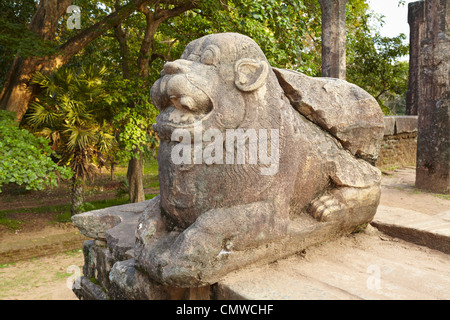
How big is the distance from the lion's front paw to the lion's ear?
38.9 inches

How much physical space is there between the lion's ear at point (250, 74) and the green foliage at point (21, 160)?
430 cm

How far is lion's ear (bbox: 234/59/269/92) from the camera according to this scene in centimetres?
227

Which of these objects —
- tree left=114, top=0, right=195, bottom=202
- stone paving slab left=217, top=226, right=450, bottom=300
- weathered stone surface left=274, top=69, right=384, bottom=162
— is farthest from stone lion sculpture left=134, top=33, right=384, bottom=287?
tree left=114, top=0, right=195, bottom=202

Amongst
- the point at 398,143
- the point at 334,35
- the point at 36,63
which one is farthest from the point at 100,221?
the point at 398,143

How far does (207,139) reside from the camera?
7.31ft

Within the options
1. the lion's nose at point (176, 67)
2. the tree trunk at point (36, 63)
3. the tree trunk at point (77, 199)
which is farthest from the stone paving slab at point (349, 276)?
the tree trunk at point (36, 63)

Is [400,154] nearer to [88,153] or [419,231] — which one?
[419,231]

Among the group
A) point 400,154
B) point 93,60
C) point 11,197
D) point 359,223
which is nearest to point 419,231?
point 359,223

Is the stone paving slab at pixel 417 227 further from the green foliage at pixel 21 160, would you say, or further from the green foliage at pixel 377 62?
the green foliage at pixel 377 62

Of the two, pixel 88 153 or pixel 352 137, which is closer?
pixel 352 137

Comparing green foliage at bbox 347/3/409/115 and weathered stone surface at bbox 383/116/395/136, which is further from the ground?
green foliage at bbox 347/3/409/115

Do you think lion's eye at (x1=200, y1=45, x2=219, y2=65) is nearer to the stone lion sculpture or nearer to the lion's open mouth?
the stone lion sculpture

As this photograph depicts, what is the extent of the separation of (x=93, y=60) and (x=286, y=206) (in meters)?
9.40

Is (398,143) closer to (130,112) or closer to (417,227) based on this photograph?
(417,227)
